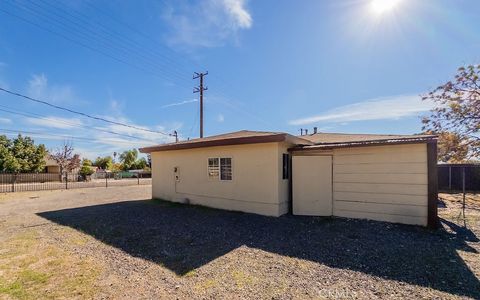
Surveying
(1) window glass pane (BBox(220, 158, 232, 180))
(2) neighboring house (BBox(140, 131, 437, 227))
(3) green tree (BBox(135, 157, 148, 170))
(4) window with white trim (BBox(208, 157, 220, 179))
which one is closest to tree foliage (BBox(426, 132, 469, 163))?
(2) neighboring house (BBox(140, 131, 437, 227))

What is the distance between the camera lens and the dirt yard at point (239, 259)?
129 inches

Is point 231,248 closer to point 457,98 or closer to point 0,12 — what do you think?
point 0,12

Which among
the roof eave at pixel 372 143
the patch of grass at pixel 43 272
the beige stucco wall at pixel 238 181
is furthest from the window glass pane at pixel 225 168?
the patch of grass at pixel 43 272

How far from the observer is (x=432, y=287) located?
3.28 metres

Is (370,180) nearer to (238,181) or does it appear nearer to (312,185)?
(312,185)

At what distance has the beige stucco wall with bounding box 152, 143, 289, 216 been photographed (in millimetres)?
7430

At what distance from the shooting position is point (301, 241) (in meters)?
5.23

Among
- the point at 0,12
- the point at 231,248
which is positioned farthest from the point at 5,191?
the point at 231,248

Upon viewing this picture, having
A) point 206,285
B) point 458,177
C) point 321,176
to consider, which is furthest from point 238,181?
point 458,177

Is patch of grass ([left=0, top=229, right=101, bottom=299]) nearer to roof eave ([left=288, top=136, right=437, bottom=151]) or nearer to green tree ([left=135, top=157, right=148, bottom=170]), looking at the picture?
roof eave ([left=288, top=136, right=437, bottom=151])

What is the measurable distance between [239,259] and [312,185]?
3924mm

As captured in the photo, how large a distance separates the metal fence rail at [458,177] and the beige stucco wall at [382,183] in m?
11.2

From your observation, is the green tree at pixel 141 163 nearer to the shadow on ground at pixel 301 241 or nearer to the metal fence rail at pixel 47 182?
the metal fence rail at pixel 47 182

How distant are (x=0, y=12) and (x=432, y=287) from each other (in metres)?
14.1
